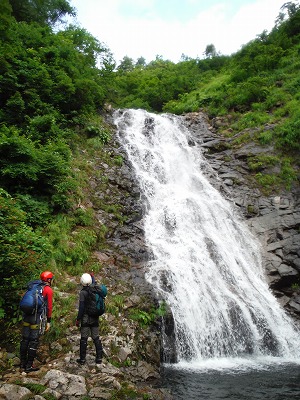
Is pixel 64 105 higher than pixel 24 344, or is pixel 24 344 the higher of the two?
pixel 64 105

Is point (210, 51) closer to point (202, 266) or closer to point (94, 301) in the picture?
point (202, 266)

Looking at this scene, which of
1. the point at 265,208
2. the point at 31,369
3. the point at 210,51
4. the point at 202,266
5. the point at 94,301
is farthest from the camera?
the point at 210,51

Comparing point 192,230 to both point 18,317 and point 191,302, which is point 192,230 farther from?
point 18,317

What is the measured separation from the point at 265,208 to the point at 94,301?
10511 mm

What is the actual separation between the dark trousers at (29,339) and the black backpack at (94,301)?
936mm

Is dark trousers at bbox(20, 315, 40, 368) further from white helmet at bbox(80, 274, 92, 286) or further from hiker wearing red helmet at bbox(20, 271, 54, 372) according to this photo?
white helmet at bbox(80, 274, 92, 286)

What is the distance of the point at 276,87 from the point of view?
21.6 metres

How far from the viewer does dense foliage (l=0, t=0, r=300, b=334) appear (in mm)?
8430

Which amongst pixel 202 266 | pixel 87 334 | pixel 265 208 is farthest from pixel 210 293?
pixel 265 208

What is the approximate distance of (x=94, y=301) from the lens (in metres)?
6.03

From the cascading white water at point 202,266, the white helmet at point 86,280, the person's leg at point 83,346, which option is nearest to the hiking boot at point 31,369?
the person's leg at point 83,346

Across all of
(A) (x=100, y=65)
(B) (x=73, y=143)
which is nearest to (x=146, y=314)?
(B) (x=73, y=143)

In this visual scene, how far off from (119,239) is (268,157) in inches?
390

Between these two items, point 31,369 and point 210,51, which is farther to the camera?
point 210,51
